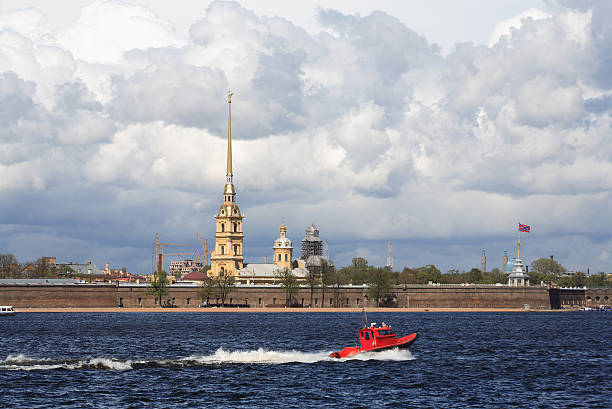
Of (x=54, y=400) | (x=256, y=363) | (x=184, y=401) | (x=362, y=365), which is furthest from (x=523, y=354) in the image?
(x=54, y=400)

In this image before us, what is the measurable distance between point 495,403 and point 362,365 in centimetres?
1715

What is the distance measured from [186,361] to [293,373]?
29.9 feet

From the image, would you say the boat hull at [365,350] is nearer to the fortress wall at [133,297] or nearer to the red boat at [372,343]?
the red boat at [372,343]

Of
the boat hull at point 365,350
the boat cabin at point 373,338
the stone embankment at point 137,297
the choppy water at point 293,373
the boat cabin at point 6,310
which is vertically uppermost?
the stone embankment at point 137,297

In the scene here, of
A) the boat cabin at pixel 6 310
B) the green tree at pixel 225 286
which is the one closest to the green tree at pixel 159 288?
the green tree at pixel 225 286

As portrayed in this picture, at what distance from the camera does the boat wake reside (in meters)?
63.5

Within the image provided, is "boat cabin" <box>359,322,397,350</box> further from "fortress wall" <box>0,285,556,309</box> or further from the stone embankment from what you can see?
"fortress wall" <box>0,285,556,309</box>

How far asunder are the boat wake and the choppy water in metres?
0.08

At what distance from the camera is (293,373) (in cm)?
6269

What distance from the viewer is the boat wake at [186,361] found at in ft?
208

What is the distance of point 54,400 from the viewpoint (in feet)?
164

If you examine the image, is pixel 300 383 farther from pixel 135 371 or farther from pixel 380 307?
pixel 380 307

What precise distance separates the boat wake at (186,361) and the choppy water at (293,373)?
8 cm

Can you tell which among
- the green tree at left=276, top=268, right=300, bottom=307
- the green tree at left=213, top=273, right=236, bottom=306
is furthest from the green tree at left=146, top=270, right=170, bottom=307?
the green tree at left=276, top=268, right=300, bottom=307
